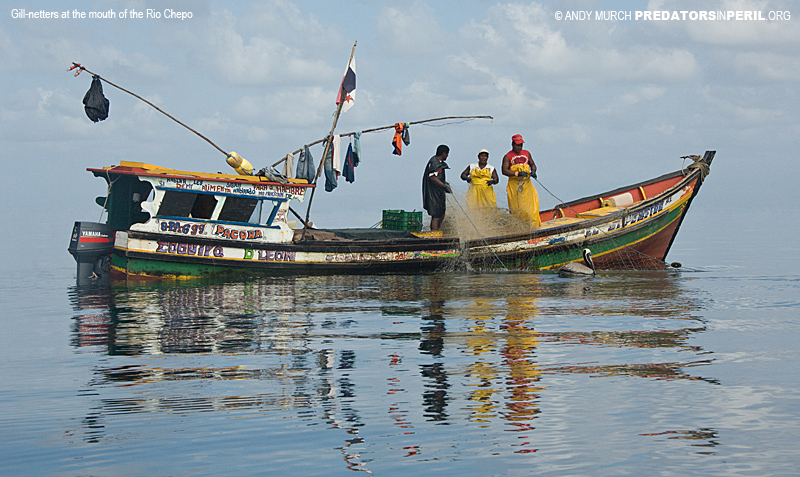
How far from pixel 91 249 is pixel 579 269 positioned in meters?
9.81

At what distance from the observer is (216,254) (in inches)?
618

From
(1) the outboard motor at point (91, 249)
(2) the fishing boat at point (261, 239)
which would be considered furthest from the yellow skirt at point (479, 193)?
(1) the outboard motor at point (91, 249)

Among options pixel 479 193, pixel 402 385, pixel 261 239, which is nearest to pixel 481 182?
pixel 479 193

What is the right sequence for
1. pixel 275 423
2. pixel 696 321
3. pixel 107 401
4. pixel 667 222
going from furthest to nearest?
pixel 667 222
pixel 696 321
pixel 107 401
pixel 275 423

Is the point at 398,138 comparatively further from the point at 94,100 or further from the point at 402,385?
the point at 402,385

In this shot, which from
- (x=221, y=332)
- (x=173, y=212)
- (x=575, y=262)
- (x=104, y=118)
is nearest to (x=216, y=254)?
(x=173, y=212)

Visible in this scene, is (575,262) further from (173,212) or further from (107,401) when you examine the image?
(107,401)

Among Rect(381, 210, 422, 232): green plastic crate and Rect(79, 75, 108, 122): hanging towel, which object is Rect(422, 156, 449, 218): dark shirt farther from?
Rect(79, 75, 108, 122): hanging towel

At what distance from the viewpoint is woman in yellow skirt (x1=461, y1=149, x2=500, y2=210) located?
1734cm

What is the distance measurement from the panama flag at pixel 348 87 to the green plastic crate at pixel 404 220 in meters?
2.75

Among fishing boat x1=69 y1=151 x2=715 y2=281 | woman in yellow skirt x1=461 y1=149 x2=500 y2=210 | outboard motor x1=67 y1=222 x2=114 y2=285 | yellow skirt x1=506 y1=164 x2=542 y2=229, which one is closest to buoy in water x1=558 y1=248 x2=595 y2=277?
fishing boat x1=69 y1=151 x2=715 y2=281

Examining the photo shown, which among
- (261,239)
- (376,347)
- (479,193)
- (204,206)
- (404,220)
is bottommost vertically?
(376,347)

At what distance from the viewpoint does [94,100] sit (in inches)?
637

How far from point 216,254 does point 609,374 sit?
9865mm
